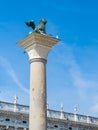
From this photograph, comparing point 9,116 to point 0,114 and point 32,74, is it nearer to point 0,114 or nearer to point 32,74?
point 0,114

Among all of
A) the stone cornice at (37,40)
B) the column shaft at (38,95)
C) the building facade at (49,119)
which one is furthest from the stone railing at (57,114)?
the column shaft at (38,95)

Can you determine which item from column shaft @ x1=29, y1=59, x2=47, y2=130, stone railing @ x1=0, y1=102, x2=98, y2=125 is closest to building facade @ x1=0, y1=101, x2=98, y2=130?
stone railing @ x1=0, y1=102, x2=98, y2=125

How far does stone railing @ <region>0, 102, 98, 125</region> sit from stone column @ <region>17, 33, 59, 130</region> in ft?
93.8

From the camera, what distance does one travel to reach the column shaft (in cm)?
1195

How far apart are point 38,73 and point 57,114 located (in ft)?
112

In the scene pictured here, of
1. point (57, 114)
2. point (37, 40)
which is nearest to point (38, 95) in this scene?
point (37, 40)

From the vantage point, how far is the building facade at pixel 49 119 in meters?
41.2

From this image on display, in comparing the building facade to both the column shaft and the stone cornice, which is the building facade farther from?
the column shaft

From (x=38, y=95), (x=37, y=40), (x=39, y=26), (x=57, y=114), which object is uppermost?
(x=57, y=114)

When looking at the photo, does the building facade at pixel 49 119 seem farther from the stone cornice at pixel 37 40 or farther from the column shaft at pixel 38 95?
the column shaft at pixel 38 95

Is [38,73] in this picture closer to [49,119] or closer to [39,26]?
[39,26]

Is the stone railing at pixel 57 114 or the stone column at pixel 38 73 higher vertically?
the stone railing at pixel 57 114

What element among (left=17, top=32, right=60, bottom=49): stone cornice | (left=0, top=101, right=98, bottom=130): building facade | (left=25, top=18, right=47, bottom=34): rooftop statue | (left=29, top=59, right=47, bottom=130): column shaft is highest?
(left=0, top=101, right=98, bottom=130): building facade

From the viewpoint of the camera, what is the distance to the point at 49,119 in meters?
44.9
